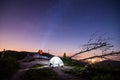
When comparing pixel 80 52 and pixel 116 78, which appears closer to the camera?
pixel 116 78

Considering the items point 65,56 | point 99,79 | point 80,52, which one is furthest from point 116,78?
point 65,56

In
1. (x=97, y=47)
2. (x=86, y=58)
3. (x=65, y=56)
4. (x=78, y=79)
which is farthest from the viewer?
(x=65, y=56)

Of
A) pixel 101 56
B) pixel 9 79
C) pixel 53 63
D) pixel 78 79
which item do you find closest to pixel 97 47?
pixel 101 56

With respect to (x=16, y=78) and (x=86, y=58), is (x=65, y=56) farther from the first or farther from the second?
(x=16, y=78)

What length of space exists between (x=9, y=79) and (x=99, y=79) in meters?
11.8

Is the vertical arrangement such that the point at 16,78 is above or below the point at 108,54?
below

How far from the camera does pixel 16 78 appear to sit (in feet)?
59.7

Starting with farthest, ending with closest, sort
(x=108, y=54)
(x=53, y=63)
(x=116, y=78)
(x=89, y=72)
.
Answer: (x=53, y=63) → (x=108, y=54) → (x=89, y=72) → (x=116, y=78)

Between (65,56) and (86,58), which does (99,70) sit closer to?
(86,58)

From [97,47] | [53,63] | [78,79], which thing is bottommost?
[78,79]

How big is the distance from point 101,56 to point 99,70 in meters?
2.67

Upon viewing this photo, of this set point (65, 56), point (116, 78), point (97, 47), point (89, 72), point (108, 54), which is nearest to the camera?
point (116, 78)

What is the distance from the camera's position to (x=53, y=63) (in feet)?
91.2

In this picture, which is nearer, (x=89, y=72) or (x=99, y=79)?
(x=99, y=79)
